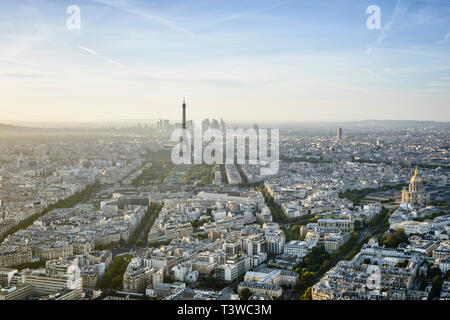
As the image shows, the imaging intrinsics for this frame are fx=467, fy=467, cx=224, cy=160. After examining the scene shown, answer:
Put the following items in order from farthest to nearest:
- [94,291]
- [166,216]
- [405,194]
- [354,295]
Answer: [405,194] → [166,216] → [94,291] → [354,295]

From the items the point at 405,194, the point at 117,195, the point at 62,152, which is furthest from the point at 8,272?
the point at 62,152

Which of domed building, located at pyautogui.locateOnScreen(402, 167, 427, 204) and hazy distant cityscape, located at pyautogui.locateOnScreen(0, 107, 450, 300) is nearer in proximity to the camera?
hazy distant cityscape, located at pyautogui.locateOnScreen(0, 107, 450, 300)

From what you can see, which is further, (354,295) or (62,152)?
(62,152)

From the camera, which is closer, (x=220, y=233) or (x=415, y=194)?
(x=220, y=233)

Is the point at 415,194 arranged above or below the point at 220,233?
above

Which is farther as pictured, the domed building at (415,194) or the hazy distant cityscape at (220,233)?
the domed building at (415,194)
